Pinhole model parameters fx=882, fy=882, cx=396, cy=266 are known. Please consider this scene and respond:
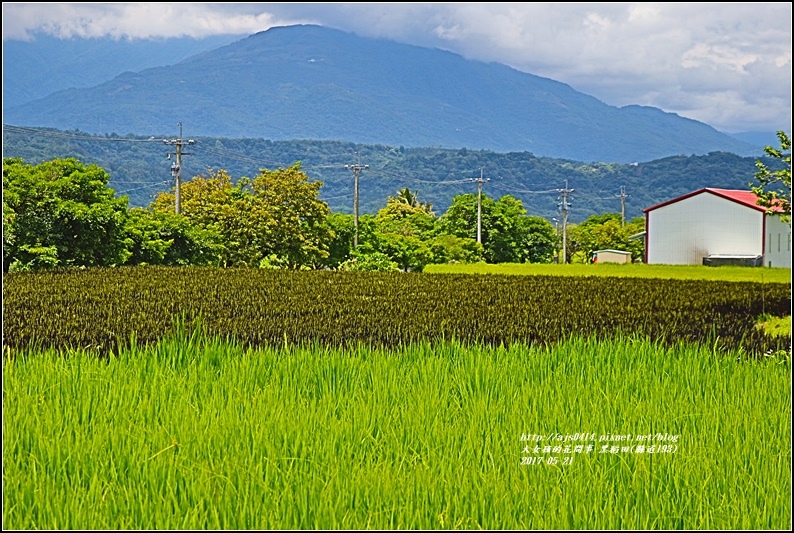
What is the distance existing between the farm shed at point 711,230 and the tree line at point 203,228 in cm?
551

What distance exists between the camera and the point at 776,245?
2338 cm

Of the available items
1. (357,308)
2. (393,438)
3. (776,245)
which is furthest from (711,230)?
(393,438)

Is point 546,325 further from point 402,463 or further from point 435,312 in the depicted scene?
point 402,463

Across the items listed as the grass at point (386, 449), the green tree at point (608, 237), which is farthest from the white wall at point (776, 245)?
the grass at point (386, 449)

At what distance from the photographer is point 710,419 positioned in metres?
2.61

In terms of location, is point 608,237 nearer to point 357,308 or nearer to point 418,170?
point 418,170

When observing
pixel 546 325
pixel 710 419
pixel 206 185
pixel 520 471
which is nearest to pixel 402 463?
pixel 520 471

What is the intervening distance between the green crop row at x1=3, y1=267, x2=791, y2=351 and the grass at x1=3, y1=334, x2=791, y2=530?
1.25 meters

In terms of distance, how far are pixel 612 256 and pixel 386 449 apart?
106ft

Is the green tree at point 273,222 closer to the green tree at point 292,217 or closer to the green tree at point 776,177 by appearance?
the green tree at point 292,217

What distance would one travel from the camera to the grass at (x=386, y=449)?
1892mm

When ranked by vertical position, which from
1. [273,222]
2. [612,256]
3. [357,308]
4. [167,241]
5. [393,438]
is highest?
[273,222]

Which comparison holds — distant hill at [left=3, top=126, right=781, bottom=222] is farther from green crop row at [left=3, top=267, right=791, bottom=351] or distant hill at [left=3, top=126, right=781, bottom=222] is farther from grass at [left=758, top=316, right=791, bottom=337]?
grass at [left=758, top=316, right=791, bottom=337]

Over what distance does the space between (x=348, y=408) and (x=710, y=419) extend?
42.6 inches
